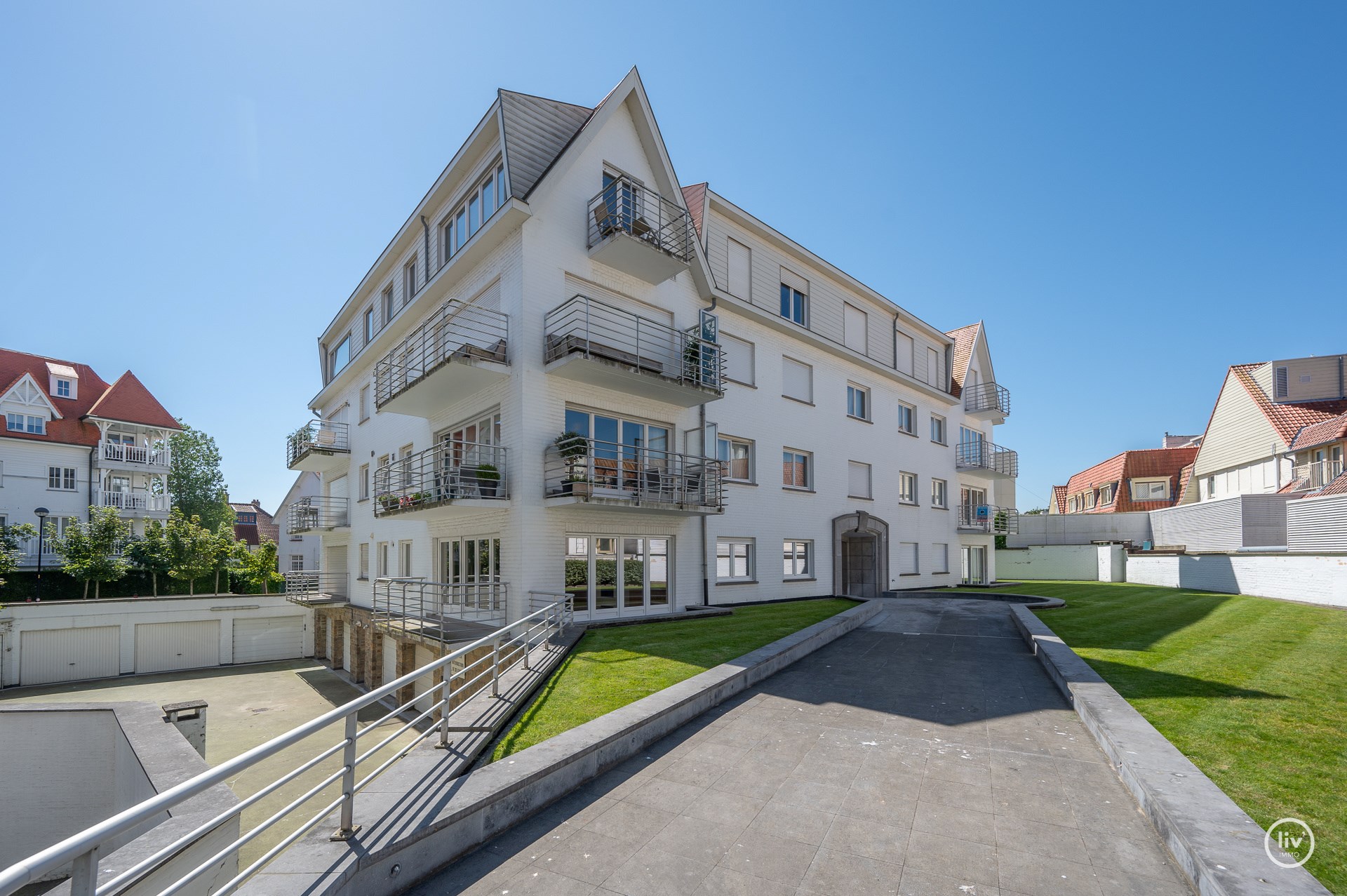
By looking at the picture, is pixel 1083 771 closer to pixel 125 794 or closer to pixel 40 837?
pixel 125 794

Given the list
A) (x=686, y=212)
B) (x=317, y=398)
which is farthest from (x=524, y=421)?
(x=317, y=398)

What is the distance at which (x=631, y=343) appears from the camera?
15.6m

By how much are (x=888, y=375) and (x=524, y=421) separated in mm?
15518

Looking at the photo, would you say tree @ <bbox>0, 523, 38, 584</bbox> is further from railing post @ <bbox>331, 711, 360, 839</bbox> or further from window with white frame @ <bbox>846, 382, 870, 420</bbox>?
window with white frame @ <bbox>846, 382, 870, 420</bbox>

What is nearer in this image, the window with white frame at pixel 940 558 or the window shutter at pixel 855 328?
the window shutter at pixel 855 328

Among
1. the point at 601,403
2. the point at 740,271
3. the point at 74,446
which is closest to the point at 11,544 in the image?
the point at 74,446

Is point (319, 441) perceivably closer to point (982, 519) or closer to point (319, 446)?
point (319, 446)

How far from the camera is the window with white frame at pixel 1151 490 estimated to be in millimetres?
42344

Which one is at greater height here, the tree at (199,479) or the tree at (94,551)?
the tree at (199,479)

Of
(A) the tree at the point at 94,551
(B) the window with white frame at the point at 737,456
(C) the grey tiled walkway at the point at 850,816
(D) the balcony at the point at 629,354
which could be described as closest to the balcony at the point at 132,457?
(A) the tree at the point at 94,551

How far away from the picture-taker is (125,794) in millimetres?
9000

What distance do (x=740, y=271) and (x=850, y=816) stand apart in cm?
1610

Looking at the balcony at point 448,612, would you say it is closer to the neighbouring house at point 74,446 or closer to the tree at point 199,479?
the neighbouring house at point 74,446

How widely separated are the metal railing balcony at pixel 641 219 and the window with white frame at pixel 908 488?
1378 centimetres
